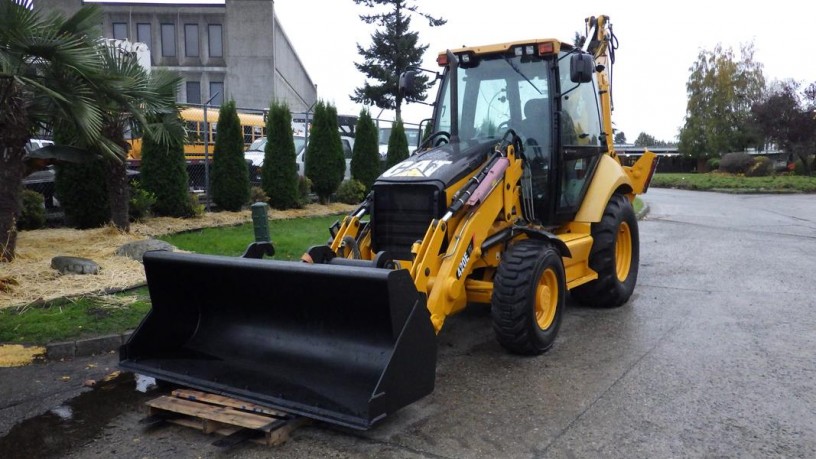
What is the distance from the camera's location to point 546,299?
5.93m

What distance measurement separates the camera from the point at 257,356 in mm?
5004

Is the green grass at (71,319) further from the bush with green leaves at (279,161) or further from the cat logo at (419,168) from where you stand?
the bush with green leaves at (279,161)

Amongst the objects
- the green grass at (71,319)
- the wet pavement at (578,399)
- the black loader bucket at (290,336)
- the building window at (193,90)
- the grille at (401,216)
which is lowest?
the wet pavement at (578,399)

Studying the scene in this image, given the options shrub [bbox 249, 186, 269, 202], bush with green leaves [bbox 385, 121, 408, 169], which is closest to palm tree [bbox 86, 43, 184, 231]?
shrub [bbox 249, 186, 269, 202]

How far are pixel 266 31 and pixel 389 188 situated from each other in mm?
37793

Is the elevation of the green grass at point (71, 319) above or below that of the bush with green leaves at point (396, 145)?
below

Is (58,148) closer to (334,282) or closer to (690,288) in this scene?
(334,282)

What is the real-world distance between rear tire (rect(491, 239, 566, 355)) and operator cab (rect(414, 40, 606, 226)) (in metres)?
0.82

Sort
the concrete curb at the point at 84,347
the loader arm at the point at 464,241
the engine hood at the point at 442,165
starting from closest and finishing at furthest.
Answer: the loader arm at the point at 464,241 → the engine hood at the point at 442,165 → the concrete curb at the point at 84,347

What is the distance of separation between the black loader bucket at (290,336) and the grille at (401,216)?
124 centimetres

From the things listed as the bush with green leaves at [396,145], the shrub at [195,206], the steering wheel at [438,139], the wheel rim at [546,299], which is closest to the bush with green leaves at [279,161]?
the shrub at [195,206]

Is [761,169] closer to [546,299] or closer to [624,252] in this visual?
[624,252]

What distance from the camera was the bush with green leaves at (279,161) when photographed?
569 inches

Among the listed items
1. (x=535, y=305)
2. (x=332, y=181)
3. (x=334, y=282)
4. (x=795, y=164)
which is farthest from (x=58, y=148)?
(x=795, y=164)
